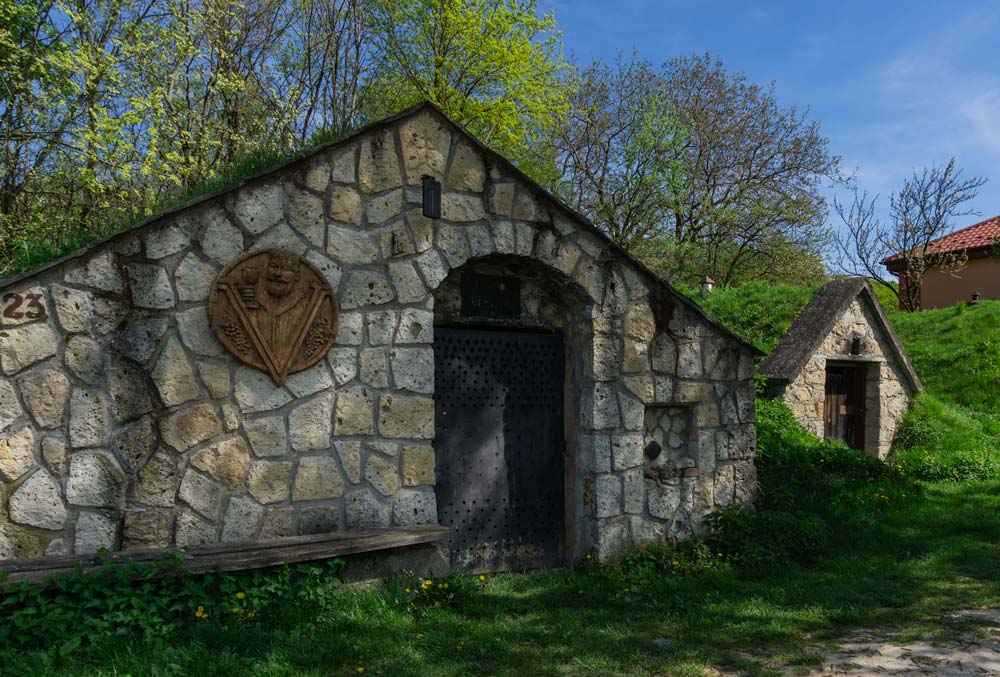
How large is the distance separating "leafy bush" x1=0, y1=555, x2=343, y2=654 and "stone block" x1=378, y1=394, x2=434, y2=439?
3.65ft

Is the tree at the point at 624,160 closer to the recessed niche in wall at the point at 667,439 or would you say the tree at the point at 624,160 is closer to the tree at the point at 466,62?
the tree at the point at 466,62

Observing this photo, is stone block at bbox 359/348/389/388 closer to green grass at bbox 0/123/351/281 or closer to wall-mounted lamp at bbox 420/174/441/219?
wall-mounted lamp at bbox 420/174/441/219

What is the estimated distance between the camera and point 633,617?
16.4 ft

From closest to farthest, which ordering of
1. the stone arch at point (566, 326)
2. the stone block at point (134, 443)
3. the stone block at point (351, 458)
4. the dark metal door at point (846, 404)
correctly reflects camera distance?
the stone block at point (134, 443)
the stone block at point (351, 458)
the stone arch at point (566, 326)
the dark metal door at point (846, 404)

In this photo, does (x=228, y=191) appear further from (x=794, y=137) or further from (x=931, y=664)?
(x=794, y=137)

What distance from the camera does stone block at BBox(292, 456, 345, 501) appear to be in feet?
15.6

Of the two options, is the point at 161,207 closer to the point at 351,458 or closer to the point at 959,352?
the point at 351,458

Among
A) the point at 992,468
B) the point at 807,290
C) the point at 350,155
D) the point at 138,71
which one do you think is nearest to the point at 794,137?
the point at 807,290

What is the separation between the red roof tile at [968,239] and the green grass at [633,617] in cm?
2036

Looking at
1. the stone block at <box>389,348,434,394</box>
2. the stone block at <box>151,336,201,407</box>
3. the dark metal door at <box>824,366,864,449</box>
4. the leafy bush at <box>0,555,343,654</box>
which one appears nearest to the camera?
the leafy bush at <box>0,555,343,654</box>

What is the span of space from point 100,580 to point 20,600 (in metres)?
0.38

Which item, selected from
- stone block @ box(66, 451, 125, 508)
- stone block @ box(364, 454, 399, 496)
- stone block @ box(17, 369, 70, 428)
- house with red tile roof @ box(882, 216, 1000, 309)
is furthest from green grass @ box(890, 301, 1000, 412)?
stone block @ box(17, 369, 70, 428)

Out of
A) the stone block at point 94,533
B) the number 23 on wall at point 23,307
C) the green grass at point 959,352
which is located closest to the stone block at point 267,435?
the stone block at point 94,533

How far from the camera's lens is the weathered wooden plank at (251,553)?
375 cm
